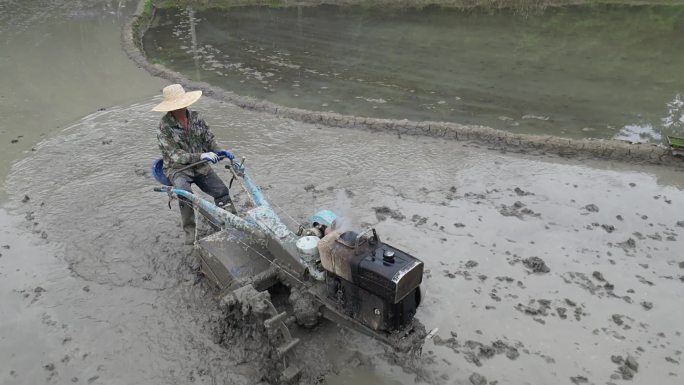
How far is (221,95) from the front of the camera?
917cm

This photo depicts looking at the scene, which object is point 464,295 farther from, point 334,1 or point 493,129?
point 334,1

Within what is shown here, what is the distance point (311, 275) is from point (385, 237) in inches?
69.1

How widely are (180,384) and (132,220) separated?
2541 millimetres

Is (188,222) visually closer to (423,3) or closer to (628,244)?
(628,244)

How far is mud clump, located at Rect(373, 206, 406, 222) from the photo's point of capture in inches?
217

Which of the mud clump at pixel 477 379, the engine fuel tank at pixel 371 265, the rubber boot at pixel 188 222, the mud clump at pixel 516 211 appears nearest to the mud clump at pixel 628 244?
the mud clump at pixel 516 211

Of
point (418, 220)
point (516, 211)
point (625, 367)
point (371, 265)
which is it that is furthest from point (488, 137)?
point (371, 265)

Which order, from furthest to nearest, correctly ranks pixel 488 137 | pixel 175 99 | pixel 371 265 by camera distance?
pixel 488 137, pixel 175 99, pixel 371 265

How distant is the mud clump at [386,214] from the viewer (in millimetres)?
5520

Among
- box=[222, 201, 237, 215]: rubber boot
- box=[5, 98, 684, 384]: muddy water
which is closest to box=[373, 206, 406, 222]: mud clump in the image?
box=[5, 98, 684, 384]: muddy water

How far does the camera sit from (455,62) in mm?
11070

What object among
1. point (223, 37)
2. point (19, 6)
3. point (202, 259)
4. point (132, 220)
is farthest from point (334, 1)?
point (202, 259)

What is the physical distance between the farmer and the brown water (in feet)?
2.57

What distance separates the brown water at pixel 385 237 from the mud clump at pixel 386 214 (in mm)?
78
